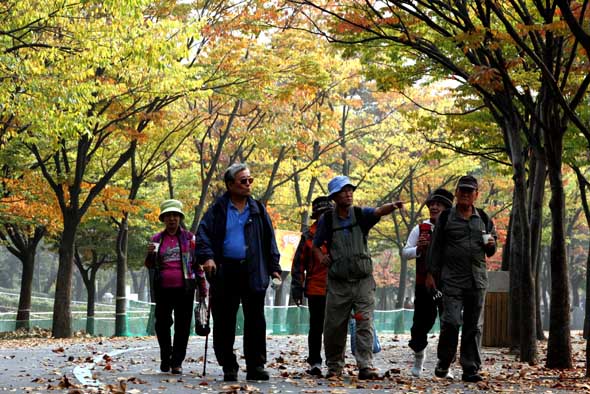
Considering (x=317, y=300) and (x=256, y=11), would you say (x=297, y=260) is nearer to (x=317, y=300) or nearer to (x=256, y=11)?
(x=317, y=300)

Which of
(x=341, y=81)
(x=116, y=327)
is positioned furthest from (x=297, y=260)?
(x=341, y=81)

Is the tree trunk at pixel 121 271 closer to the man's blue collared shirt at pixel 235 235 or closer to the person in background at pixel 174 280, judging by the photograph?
the person in background at pixel 174 280

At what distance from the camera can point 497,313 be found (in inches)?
720

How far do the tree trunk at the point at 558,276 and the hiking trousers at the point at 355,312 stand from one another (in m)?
3.48

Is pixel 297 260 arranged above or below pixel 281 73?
below

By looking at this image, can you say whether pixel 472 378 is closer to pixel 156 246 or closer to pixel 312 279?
pixel 312 279

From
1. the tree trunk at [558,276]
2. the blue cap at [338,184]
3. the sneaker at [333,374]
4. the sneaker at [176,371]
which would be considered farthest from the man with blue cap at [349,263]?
the tree trunk at [558,276]

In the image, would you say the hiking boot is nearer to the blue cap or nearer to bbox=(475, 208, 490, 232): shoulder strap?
the blue cap

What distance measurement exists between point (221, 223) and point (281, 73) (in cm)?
1520

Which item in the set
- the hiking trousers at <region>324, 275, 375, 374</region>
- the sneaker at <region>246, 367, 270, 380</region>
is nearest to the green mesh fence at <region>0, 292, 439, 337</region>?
the hiking trousers at <region>324, 275, 375, 374</region>

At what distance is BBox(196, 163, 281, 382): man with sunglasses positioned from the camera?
8.41m

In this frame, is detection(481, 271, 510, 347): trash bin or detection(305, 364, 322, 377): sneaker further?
detection(481, 271, 510, 347): trash bin

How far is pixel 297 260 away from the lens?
998cm

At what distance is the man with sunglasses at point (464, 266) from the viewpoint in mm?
8906
